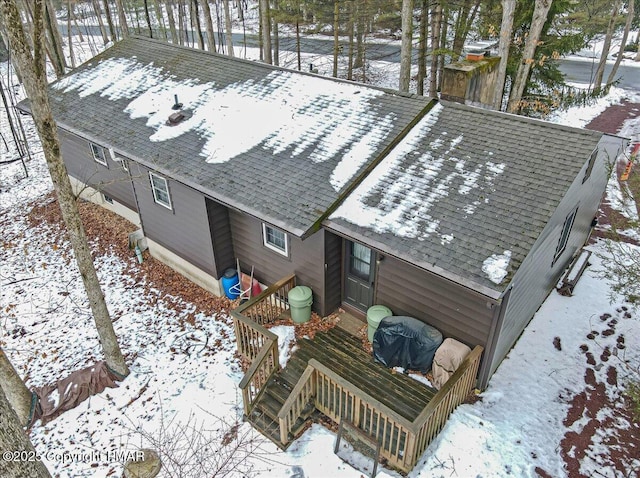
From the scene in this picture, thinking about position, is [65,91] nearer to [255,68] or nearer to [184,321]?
[255,68]

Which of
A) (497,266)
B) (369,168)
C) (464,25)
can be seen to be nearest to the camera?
(497,266)

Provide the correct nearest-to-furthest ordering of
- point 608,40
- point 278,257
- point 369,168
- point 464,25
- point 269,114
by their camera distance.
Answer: point 369,168 → point 278,257 → point 269,114 → point 464,25 → point 608,40

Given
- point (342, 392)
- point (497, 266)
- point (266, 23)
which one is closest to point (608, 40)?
point (266, 23)

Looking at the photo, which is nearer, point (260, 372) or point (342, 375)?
point (260, 372)

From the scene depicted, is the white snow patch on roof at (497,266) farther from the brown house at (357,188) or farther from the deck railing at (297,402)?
the deck railing at (297,402)

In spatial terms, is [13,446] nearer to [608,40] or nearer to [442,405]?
[442,405]
